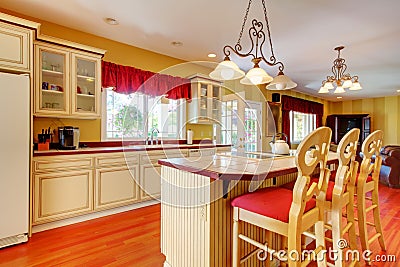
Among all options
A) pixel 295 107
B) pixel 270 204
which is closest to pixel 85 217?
pixel 270 204

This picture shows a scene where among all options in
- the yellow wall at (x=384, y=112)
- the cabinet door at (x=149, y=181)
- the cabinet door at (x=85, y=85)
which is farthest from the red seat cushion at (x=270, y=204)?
the yellow wall at (x=384, y=112)

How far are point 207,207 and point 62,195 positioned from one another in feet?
6.63

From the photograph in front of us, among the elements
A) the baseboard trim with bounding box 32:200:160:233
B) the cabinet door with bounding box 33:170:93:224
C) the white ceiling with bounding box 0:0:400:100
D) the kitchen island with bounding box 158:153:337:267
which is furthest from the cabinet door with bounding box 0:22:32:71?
the kitchen island with bounding box 158:153:337:267

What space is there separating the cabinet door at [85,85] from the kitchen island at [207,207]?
1.85 metres

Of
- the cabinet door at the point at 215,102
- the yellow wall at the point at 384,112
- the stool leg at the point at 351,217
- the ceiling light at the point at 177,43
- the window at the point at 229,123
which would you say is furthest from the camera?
the yellow wall at the point at 384,112

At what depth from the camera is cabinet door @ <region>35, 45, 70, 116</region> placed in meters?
2.66

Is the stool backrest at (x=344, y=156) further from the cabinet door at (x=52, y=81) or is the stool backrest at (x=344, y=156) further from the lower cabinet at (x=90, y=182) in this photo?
the cabinet door at (x=52, y=81)

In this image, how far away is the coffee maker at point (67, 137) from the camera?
2846 mm

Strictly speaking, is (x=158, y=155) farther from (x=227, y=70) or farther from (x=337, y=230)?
(x=337, y=230)

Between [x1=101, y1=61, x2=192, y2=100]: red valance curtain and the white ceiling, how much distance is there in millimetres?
441

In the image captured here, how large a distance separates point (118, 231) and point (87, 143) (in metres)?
1.38

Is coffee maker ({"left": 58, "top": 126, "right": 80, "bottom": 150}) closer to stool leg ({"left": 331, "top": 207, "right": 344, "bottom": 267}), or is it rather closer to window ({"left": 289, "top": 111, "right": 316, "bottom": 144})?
stool leg ({"left": 331, "top": 207, "right": 344, "bottom": 267})

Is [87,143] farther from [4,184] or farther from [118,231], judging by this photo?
A: [118,231]

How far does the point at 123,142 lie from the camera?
3604mm
